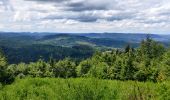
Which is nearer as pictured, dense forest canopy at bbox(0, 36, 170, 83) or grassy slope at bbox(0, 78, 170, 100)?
grassy slope at bbox(0, 78, 170, 100)

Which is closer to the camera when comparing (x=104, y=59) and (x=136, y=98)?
(x=136, y=98)

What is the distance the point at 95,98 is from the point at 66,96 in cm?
80

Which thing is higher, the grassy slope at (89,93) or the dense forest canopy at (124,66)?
the grassy slope at (89,93)

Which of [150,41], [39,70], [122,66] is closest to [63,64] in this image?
[39,70]

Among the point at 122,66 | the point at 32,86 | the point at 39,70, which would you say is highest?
the point at 32,86

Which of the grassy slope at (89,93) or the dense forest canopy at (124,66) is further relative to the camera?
the dense forest canopy at (124,66)

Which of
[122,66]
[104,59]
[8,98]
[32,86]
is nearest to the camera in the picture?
[8,98]

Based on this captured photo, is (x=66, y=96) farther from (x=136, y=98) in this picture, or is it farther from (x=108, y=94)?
(x=136, y=98)

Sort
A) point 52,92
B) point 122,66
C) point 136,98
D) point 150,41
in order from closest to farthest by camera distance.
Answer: point 136,98 < point 52,92 < point 122,66 < point 150,41

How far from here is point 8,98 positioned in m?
8.84

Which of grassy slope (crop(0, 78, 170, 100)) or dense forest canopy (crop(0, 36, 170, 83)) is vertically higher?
grassy slope (crop(0, 78, 170, 100))

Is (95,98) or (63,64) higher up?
(95,98)

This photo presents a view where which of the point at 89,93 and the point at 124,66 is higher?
the point at 89,93

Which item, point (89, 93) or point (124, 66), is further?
point (124, 66)
